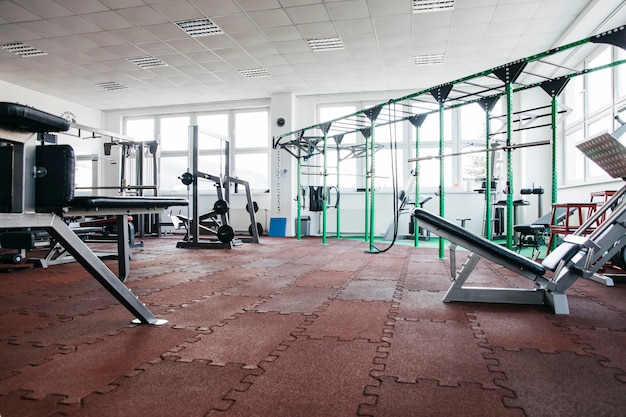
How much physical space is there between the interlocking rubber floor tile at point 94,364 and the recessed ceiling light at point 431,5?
5.09 metres

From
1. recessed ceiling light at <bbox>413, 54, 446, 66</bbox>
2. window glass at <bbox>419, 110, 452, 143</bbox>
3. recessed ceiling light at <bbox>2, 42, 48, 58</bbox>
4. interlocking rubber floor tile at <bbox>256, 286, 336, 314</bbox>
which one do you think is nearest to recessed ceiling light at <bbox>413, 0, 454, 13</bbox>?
recessed ceiling light at <bbox>413, 54, 446, 66</bbox>

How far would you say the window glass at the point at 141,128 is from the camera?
10664 millimetres

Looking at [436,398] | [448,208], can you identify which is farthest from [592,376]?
[448,208]

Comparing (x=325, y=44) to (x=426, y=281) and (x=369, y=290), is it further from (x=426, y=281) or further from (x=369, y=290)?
(x=369, y=290)

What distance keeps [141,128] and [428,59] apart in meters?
7.74

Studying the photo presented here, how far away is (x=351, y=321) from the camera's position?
6.73 ft

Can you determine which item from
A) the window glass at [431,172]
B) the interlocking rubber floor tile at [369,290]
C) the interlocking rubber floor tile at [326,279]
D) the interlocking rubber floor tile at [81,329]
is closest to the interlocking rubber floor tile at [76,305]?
the interlocking rubber floor tile at [81,329]

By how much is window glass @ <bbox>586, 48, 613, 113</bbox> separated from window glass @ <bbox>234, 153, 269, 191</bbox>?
6.63m

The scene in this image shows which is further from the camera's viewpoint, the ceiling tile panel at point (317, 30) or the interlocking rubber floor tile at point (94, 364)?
the ceiling tile panel at point (317, 30)

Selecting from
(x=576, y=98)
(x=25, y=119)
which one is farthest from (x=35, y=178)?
(x=576, y=98)

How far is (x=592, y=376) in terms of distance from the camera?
1.35 meters

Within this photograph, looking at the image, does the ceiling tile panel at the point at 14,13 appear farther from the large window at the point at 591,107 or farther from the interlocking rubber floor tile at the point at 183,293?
the large window at the point at 591,107

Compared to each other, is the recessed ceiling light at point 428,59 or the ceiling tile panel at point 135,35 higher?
the recessed ceiling light at point 428,59

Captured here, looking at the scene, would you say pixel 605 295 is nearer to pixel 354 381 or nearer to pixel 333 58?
pixel 354 381
